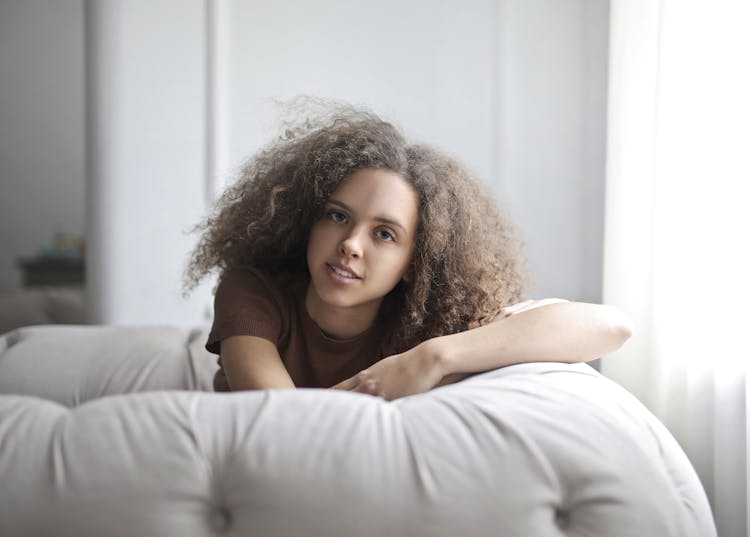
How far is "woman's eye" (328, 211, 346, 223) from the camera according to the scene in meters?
1.45

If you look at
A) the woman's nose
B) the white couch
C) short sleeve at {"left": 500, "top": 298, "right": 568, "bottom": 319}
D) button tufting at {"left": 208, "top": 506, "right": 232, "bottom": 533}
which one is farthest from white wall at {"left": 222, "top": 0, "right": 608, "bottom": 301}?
button tufting at {"left": 208, "top": 506, "right": 232, "bottom": 533}

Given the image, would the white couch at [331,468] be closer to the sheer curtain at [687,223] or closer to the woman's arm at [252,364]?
the woman's arm at [252,364]

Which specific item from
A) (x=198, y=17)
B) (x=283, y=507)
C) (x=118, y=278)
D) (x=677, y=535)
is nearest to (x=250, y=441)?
(x=283, y=507)

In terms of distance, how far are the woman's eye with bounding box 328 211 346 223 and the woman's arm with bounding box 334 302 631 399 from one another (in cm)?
32

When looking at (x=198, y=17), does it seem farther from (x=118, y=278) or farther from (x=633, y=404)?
(x=633, y=404)

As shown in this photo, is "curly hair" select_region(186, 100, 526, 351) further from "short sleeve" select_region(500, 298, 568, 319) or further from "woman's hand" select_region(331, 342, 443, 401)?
"woman's hand" select_region(331, 342, 443, 401)

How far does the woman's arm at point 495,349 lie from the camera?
3.95ft

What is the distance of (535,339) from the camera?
1.25m

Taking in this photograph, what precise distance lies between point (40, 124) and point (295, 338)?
6.62 feet

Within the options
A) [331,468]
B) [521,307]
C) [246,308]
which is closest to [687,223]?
[521,307]

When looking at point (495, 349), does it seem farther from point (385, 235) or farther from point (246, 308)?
point (246, 308)

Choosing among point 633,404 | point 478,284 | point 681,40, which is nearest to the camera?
point 633,404

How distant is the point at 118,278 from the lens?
2.96 metres

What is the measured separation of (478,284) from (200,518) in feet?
2.69
